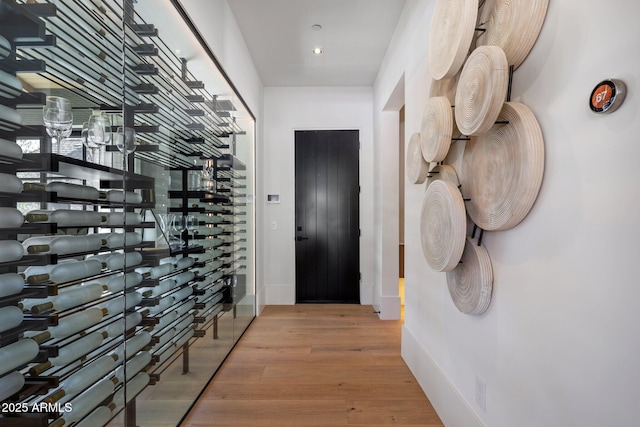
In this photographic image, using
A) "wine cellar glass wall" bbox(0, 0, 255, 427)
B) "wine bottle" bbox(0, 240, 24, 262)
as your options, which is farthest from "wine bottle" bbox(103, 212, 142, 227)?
"wine bottle" bbox(0, 240, 24, 262)

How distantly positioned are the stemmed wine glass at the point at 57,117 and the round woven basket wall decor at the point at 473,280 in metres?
1.51

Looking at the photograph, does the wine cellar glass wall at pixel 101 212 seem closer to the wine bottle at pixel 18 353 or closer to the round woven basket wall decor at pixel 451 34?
the wine bottle at pixel 18 353

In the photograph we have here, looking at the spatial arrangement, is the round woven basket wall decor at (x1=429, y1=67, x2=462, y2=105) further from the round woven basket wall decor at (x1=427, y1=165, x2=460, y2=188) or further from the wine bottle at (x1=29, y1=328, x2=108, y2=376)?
the wine bottle at (x1=29, y1=328, x2=108, y2=376)

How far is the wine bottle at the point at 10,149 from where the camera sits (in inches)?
29.6

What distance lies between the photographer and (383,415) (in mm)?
1802

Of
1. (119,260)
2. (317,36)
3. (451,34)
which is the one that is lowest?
(119,260)

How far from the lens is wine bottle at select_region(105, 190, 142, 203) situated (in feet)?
3.74

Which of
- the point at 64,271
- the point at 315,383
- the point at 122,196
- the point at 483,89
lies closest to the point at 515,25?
the point at 483,89

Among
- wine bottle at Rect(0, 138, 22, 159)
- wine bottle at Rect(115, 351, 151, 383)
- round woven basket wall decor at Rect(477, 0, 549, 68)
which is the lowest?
wine bottle at Rect(115, 351, 151, 383)

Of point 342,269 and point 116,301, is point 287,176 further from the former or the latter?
point 116,301

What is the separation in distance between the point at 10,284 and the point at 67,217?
0.24 m

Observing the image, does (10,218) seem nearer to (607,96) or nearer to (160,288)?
(160,288)

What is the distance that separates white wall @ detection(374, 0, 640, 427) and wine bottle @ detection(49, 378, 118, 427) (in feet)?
4.78

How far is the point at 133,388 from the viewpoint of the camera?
1.30 metres
